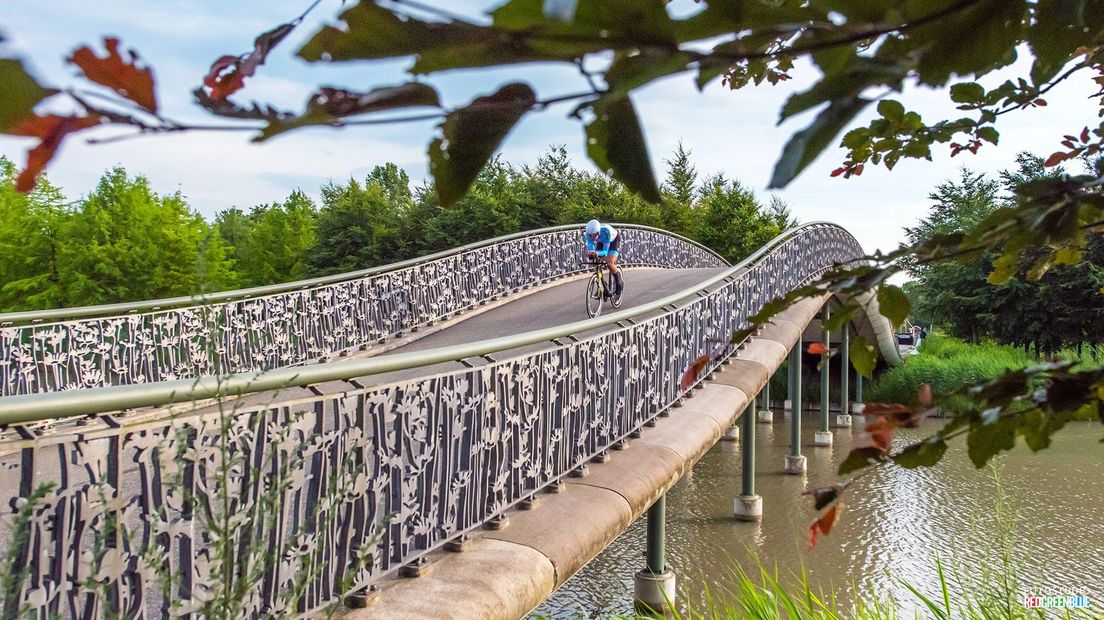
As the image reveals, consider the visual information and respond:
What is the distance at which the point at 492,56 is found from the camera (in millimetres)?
537

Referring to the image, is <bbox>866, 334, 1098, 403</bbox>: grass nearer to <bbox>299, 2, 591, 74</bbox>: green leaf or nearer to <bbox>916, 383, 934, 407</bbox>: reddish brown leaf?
<bbox>916, 383, 934, 407</bbox>: reddish brown leaf

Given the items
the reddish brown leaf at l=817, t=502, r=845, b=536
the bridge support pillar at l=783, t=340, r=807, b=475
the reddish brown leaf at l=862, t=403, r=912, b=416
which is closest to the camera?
the reddish brown leaf at l=862, t=403, r=912, b=416

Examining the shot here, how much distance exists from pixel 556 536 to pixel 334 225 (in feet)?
119

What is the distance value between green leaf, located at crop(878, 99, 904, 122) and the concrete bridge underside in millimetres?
565

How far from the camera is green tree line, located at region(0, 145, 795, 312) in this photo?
3369cm

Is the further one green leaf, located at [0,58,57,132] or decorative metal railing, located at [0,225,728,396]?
decorative metal railing, located at [0,225,728,396]

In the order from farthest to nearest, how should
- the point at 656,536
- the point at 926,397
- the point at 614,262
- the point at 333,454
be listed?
the point at 614,262 → the point at 656,536 → the point at 333,454 → the point at 926,397

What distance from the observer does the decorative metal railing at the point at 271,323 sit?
7.81 meters

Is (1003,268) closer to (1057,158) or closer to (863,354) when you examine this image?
(863,354)

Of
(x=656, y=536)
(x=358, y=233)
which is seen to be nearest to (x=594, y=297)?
(x=656, y=536)

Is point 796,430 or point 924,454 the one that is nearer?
point 924,454

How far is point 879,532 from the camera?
11.6 metres

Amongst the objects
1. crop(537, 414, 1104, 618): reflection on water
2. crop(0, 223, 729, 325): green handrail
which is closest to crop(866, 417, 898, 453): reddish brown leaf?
crop(0, 223, 729, 325): green handrail

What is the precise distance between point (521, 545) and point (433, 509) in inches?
23.2
